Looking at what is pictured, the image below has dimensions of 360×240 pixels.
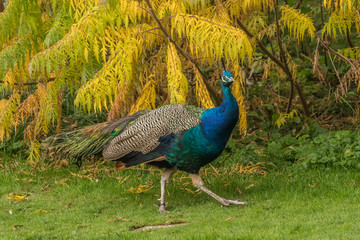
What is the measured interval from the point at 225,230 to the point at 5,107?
11.6 feet

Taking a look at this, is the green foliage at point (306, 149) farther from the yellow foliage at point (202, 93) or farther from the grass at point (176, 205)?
the yellow foliage at point (202, 93)

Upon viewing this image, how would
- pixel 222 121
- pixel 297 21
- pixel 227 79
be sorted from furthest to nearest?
pixel 297 21 < pixel 227 79 < pixel 222 121

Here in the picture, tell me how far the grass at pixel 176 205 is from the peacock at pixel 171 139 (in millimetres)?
399

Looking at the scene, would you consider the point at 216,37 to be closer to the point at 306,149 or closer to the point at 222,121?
the point at 222,121

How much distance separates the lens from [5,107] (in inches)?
286

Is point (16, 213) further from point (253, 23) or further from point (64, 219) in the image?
point (253, 23)

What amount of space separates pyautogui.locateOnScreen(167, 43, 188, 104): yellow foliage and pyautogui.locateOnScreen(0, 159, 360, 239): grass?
114 cm

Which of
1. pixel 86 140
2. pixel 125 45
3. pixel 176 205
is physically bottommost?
pixel 176 205

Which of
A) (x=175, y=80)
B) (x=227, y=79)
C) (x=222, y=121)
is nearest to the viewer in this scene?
(x=222, y=121)

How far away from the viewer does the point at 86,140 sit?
6.68 metres

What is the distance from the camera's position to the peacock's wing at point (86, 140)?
6.57 meters

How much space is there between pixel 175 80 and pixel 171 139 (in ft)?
2.50

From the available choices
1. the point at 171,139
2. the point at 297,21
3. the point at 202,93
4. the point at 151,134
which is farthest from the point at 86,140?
the point at 297,21

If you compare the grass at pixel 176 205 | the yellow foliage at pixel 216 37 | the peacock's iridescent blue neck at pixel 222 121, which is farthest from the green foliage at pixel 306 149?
the yellow foliage at pixel 216 37
